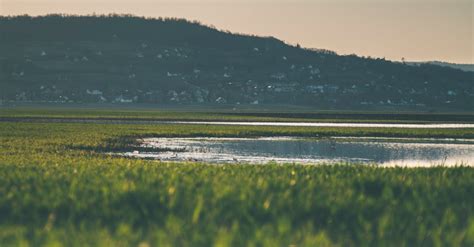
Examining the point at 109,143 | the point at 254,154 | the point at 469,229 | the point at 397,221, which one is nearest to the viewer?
the point at 469,229

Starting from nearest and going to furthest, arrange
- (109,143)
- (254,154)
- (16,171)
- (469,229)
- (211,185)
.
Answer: (469,229), (211,185), (16,171), (254,154), (109,143)

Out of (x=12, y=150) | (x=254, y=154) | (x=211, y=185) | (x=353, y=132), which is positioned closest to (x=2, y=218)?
(x=211, y=185)

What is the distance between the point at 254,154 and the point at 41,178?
39.1 meters

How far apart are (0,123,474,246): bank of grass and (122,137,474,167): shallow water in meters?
26.4

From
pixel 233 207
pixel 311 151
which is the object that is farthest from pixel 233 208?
pixel 311 151

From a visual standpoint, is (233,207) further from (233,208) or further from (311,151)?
(311,151)

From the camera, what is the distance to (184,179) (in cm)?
2605

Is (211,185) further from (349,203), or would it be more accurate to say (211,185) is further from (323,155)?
(323,155)

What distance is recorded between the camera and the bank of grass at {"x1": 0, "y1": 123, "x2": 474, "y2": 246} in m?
18.4

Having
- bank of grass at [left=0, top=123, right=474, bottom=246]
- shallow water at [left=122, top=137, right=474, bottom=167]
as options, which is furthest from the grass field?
shallow water at [left=122, top=137, right=474, bottom=167]

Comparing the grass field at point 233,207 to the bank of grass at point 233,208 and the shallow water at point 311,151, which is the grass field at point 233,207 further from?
the shallow water at point 311,151

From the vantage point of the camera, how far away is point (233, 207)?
2214 cm

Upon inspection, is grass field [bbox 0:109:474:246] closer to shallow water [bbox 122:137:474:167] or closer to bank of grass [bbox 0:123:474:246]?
bank of grass [bbox 0:123:474:246]

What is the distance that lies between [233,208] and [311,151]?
4812 cm
